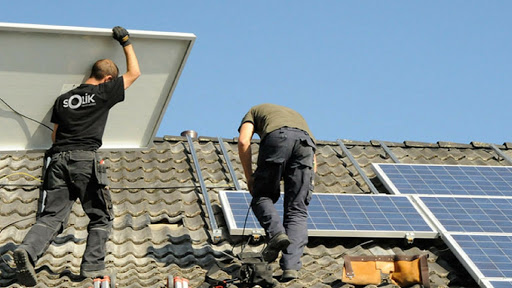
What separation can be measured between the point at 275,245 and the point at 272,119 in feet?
3.85

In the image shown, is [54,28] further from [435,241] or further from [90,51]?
[435,241]

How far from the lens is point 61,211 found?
7.30m

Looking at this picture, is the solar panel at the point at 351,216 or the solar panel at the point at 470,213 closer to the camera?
the solar panel at the point at 351,216

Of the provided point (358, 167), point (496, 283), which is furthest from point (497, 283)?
point (358, 167)

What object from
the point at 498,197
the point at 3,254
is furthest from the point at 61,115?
the point at 498,197

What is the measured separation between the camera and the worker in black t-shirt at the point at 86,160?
23.8 feet

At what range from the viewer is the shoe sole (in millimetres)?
7109

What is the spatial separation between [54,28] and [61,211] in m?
1.51

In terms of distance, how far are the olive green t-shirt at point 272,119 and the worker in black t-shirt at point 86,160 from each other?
1.09 m

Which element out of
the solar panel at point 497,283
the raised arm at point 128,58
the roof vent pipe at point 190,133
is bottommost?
the solar panel at point 497,283

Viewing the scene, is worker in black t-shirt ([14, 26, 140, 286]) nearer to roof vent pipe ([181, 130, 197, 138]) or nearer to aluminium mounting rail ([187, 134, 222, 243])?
aluminium mounting rail ([187, 134, 222, 243])

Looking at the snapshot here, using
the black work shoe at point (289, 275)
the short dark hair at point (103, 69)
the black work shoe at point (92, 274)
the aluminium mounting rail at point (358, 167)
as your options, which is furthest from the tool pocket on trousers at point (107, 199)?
the aluminium mounting rail at point (358, 167)

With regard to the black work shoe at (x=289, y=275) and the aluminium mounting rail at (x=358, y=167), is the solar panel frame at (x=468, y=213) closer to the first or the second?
the aluminium mounting rail at (x=358, y=167)

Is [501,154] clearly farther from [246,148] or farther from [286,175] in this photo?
[246,148]
